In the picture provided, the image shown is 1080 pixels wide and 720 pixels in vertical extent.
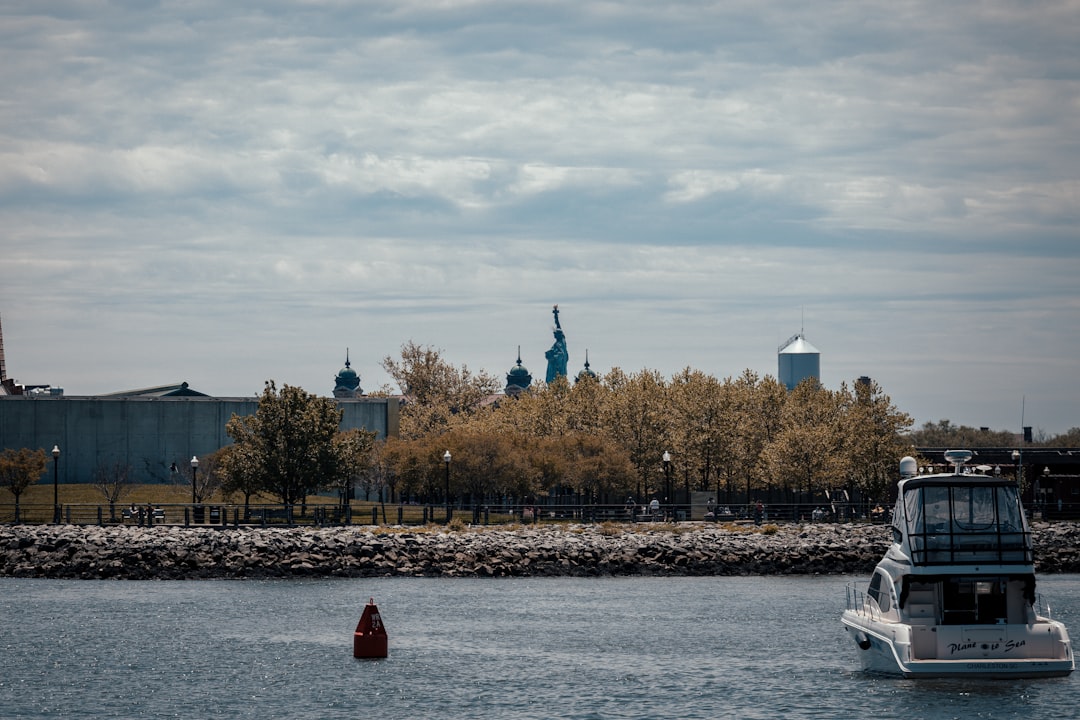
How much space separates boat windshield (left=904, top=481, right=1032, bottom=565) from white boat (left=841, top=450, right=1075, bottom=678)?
0.02 metres

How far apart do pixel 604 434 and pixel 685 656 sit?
49701 mm

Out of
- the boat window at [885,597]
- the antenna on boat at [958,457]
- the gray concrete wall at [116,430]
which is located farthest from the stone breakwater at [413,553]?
the gray concrete wall at [116,430]

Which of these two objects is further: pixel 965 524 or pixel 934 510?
pixel 934 510

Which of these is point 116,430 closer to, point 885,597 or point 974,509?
point 885,597

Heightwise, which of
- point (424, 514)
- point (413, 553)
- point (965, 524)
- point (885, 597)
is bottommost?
point (413, 553)

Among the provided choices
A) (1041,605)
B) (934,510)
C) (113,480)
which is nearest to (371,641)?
(934,510)

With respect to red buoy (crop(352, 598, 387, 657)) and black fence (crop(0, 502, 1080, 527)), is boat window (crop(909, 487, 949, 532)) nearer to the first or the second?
red buoy (crop(352, 598, 387, 657))

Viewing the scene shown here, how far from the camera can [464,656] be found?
3775cm

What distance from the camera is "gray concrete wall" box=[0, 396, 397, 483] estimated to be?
99.1 m

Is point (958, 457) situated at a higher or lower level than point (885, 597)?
higher

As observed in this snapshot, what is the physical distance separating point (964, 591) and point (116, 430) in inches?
3121

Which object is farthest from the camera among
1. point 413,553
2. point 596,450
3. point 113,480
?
point 113,480

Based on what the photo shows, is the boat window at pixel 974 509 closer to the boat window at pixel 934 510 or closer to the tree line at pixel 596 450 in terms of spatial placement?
the boat window at pixel 934 510

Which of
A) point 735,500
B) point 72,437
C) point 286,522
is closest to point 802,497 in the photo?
point 735,500
